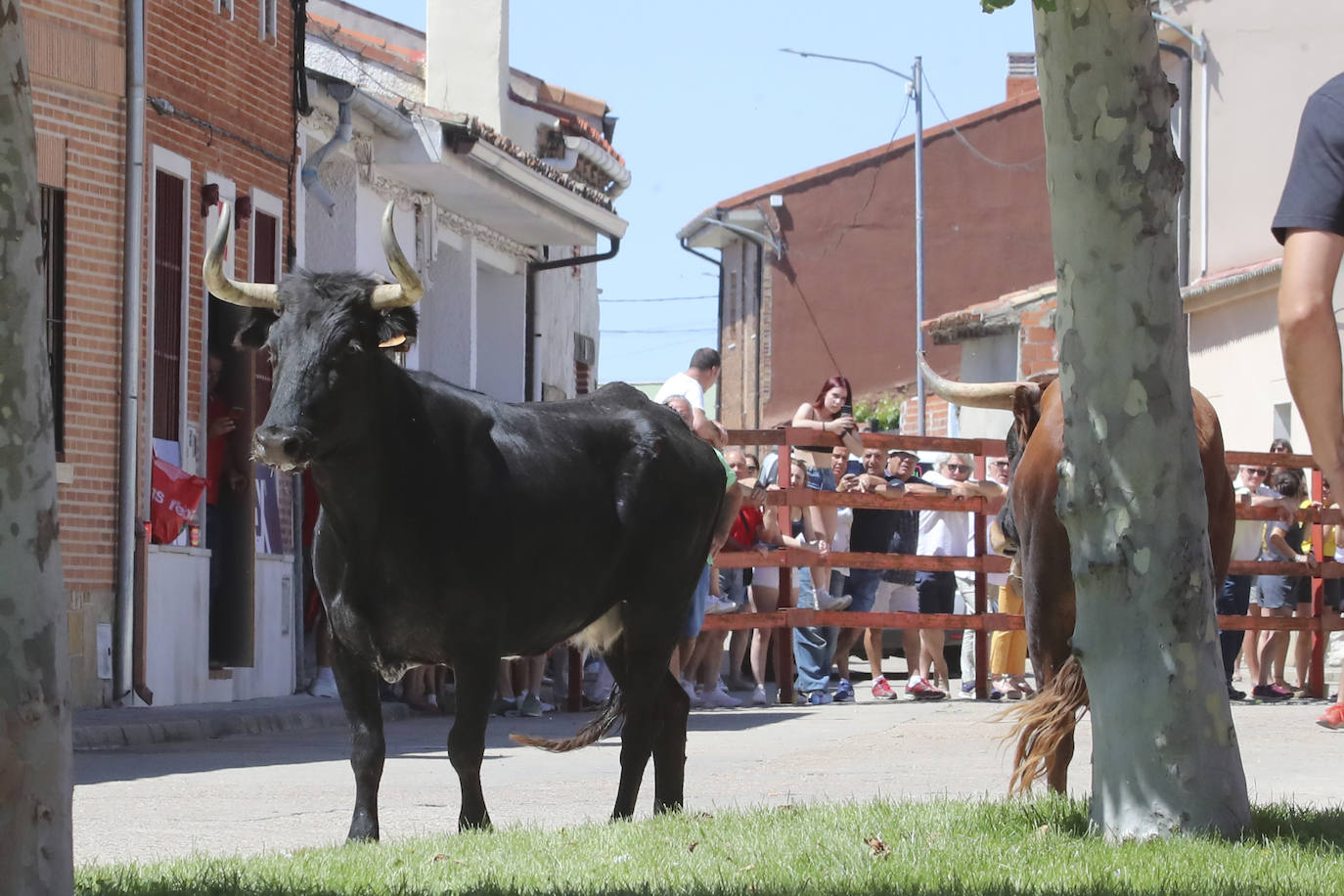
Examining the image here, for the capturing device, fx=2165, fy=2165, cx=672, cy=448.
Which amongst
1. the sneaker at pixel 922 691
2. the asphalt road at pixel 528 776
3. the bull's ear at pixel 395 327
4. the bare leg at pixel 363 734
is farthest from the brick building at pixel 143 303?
the bull's ear at pixel 395 327

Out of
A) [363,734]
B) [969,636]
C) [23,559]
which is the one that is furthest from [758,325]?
[23,559]

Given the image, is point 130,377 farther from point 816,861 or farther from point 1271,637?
point 816,861

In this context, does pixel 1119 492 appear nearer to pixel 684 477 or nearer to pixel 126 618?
pixel 684 477

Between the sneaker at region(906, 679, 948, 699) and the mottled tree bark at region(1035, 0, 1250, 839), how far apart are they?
1119 centimetres

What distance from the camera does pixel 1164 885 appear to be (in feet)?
17.7

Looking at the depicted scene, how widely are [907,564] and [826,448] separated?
3.99 ft

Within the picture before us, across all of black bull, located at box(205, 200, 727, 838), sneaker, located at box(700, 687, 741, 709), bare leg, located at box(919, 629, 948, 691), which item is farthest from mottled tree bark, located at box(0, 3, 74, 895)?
bare leg, located at box(919, 629, 948, 691)

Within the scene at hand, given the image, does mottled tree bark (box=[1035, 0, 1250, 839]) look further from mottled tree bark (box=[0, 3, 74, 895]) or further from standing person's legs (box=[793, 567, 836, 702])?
standing person's legs (box=[793, 567, 836, 702])

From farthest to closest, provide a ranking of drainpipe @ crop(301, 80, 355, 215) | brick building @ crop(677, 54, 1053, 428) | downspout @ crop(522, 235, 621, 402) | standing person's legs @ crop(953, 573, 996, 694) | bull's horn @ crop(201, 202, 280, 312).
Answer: brick building @ crop(677, 54, 1053, 428) → downspout @ crop(522, 235, 621, 402) → drainpipe @ crop(301, 80, 355, 215) → standing person's legs @ crop(953, 573, 996, 694) → bull's horn @ crop(201, 202, 280, 312)

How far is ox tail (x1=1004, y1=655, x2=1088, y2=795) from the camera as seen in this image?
7133mm

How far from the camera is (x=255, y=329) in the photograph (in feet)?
26.3

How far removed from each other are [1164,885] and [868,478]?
12.7 metres

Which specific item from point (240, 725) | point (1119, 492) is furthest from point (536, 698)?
point (1119, 492)

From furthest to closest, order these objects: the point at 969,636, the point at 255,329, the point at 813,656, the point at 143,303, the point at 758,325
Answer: the point at 758,325 < the point at 969,636 < the point at 813,656 < the point at 143,303 < the point at 255,329
